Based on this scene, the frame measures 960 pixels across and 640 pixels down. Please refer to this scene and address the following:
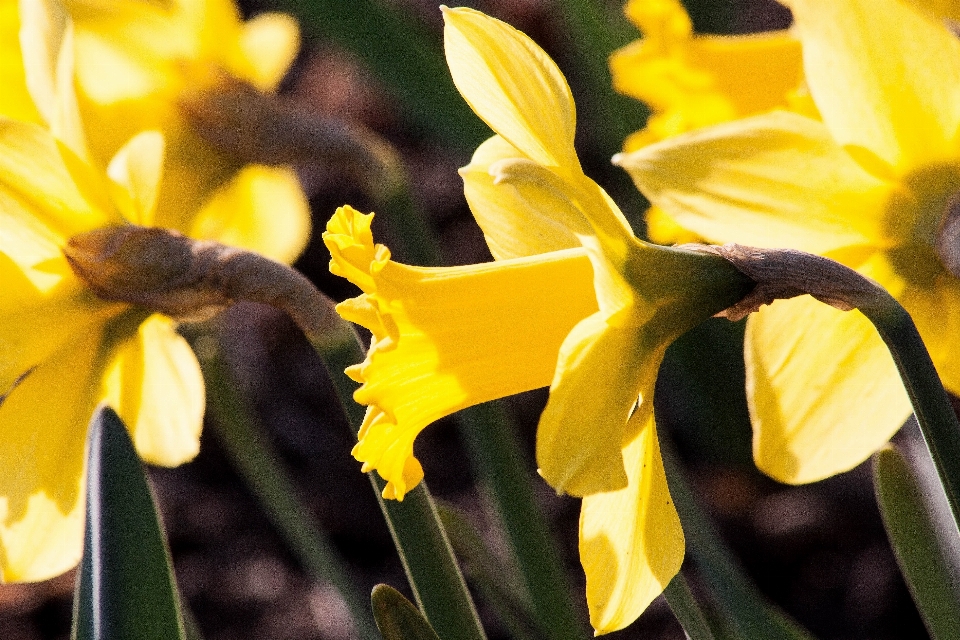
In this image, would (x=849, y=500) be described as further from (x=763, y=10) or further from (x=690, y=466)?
(x=763, y=10)

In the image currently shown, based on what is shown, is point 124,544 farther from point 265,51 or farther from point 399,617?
point 265,51

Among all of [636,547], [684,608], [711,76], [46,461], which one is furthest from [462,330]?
[711,76]

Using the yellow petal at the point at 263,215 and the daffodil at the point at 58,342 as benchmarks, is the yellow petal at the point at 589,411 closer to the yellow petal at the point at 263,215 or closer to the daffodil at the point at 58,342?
the daffodil at the point at 58,342

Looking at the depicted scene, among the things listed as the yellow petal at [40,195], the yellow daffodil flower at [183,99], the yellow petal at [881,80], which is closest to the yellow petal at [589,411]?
the yellow petal at [881,80]

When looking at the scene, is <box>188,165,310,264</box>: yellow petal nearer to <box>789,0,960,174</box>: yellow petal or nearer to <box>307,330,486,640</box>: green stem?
<box>307,330,486,640</box>: green stem

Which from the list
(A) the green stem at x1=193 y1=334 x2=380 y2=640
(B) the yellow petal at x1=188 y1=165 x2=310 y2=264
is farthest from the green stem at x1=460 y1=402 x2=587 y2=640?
(B) the yellow petal at x1=188 y1=165 x2=310 y2=264

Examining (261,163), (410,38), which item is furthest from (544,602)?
(410,38)
